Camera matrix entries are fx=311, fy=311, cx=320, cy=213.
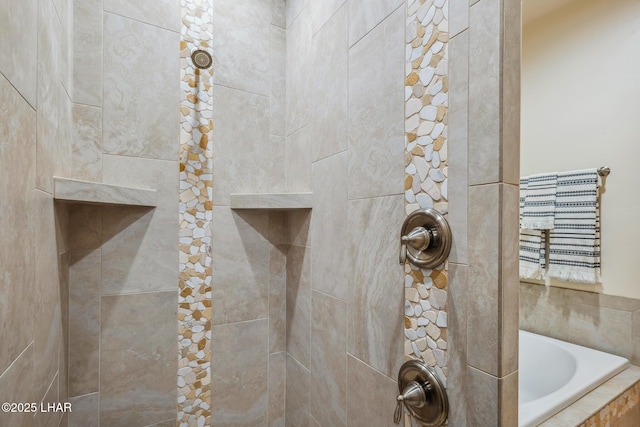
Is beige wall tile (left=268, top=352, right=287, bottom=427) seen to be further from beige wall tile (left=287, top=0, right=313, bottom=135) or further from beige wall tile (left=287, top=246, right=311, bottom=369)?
beige wall tile (left=287, top=0, right=313, bottom=135)

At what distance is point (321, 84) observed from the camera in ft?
3.90

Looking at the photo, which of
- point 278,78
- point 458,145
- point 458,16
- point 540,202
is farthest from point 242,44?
point 540,202

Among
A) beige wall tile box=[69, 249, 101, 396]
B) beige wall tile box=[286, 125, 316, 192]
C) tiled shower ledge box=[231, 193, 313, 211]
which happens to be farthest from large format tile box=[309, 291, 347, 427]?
beige wall tile box=[69, 249, 101, 396]

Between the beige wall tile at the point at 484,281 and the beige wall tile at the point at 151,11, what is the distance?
1251mm

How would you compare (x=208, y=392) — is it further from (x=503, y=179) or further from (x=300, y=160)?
(x=503, y=179)

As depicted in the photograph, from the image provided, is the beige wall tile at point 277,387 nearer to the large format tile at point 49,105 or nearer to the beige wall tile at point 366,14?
the large format tile at point 49,105

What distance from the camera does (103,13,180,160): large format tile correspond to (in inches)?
43.2

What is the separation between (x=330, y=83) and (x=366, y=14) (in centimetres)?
25

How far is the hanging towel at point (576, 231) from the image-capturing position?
1.60m

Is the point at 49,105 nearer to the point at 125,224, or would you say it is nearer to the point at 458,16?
the point at 125,224

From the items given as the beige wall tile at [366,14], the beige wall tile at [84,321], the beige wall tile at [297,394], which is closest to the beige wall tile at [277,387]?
the beige wall tile at [297,394]

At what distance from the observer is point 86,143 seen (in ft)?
3.48

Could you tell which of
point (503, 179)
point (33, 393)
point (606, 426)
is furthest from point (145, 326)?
point (606, 426)

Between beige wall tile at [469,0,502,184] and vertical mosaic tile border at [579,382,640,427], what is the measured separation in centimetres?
105
